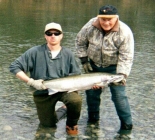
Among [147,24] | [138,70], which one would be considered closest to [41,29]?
[147,24]

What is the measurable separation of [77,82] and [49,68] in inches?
21.3

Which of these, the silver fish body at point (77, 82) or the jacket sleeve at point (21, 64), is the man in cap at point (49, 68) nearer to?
the jacket sleeve at point (21, 64)

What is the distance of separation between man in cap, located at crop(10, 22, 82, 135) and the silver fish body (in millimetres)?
128

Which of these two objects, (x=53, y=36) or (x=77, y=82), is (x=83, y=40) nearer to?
(x=53, y=36)

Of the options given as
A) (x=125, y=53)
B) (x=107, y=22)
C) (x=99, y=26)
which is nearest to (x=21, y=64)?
(x=99, y=26)

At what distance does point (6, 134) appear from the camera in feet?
20.2

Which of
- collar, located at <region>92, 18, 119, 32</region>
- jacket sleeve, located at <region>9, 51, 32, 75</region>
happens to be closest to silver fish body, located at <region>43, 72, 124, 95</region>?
jacket sleeve, located at <region>9, 51, 32, 75</region>

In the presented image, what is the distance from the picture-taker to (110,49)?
602 centimetres

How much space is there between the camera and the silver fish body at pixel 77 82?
5.77m

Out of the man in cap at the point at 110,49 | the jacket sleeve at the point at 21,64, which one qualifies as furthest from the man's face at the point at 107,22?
the jacket sleeve at the point at 21,64

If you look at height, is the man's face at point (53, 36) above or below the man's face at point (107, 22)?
below

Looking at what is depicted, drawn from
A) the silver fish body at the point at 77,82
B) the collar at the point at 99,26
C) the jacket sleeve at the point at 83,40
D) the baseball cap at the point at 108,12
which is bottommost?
the silver fish body at the point at 77,82

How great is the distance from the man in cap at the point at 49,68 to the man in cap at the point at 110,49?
1.37ft

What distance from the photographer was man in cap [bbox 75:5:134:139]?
591cm
